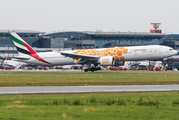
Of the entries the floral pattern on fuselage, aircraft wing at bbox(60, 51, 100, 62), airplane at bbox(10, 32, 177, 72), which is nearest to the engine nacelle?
airplane at bbox(10, 32, 177, 72)

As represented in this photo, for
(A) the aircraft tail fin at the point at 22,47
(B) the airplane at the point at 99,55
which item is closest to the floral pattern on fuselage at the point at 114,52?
(B) the airplane at the point at 99,55

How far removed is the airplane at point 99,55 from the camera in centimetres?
6372

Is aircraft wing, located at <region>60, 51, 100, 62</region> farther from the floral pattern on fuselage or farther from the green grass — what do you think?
the green grass

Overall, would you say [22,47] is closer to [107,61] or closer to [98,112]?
[107,61]

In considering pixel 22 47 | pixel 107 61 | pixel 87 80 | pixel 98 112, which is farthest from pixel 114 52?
pixel 98 112

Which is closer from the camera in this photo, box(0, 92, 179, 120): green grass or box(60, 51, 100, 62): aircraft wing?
box(0, 92, 179, 120): green grass

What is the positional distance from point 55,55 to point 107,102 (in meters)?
54.5

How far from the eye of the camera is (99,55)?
68250 millimetres

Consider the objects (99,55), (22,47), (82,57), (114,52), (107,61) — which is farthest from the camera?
(22,47)

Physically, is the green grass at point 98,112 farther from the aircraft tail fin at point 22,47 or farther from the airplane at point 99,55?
the aircraft tail fin at point 22,47

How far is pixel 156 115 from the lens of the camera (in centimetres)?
1441

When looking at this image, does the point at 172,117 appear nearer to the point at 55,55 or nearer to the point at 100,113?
the point at 100,113

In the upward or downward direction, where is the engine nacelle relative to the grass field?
upward

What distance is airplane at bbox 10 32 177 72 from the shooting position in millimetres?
63719
